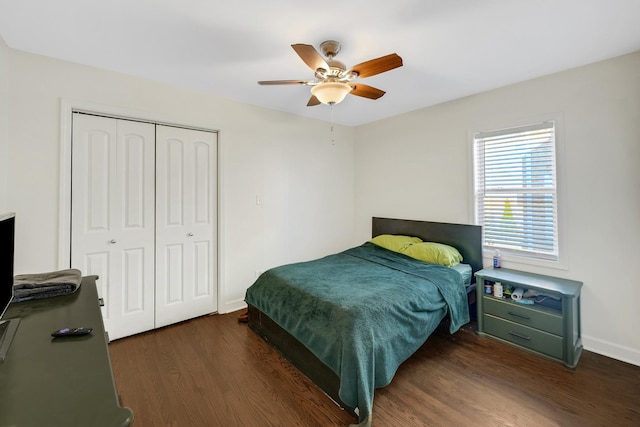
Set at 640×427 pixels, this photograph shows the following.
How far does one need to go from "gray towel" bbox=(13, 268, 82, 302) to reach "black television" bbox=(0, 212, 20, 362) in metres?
0.10

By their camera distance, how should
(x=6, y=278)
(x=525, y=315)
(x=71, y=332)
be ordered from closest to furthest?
(x=71, y=332) < (x=6, y=278) < (x=525, y=315)

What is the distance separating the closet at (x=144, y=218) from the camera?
8.06 ft

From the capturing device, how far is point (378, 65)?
1845mm

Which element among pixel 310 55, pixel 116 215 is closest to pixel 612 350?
pixel 310 55

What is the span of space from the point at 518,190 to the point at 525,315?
3.92 ft

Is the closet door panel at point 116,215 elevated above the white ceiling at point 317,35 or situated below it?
below

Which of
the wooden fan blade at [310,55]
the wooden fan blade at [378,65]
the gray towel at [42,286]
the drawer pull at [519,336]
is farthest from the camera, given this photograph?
the drawer pull at [519,336]

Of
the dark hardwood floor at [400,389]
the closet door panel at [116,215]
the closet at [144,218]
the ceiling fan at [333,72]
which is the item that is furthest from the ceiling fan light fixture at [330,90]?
the dark hardwood floor at [400,389]

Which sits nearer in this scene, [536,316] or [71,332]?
[71,332]

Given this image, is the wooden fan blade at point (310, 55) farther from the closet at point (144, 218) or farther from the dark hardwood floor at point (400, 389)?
the dark hardwood floor at point (400, 389)

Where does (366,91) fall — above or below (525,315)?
above

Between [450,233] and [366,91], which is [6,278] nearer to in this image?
[366,91]

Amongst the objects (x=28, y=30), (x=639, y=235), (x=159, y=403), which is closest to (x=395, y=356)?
(x=159, y=403)

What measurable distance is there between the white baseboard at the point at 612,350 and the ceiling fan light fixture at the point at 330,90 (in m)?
2.91
